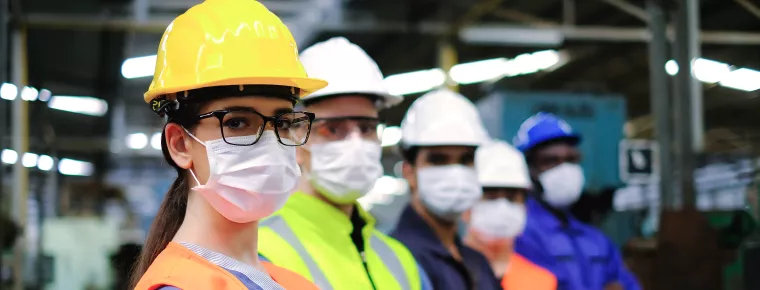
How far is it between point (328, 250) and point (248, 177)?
740 millimetres

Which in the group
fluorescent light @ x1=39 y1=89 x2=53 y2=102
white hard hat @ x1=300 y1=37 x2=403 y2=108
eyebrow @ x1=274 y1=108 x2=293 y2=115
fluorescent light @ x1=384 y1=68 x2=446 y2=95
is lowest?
eyebrow @ x1=274 y1=108 x2=293 y2=115

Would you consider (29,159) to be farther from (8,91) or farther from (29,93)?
(8,91)

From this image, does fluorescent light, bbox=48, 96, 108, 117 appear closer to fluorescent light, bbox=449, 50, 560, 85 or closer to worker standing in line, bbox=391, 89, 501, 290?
fluorescent light, bbox=449, 50, 560, 85

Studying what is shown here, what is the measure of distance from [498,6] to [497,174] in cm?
462

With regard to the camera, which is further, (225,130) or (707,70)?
(707,70)

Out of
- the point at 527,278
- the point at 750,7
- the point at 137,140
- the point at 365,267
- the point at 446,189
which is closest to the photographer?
the point at 365,267

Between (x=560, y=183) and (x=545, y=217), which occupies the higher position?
(x=560, y=183)

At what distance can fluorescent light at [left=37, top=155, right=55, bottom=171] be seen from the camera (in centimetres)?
961

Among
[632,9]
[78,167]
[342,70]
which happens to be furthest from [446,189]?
[78,167]

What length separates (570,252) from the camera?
4.46 m

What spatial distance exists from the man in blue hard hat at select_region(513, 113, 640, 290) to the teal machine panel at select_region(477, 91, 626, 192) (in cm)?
136

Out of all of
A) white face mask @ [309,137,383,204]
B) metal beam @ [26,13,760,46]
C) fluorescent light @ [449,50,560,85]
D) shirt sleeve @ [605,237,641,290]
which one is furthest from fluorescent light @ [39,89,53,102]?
white face mask @ [309,137,383,204]

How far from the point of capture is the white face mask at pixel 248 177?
159cm

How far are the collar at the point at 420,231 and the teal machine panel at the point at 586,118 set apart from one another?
327 centimetres
